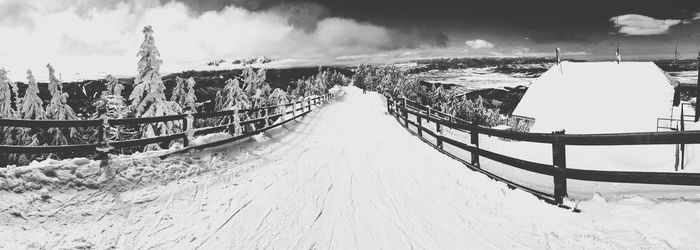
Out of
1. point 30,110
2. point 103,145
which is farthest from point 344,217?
point 30,110

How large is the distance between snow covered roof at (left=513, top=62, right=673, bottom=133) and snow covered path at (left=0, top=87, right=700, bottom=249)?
2442cm

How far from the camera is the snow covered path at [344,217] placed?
12.6 ft

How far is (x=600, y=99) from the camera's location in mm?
29250

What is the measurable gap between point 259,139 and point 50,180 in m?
6.52

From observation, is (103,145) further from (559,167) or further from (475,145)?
(559,167)

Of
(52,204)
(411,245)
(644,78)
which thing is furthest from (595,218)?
(644,78)

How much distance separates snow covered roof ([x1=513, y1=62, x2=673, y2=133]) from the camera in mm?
26766

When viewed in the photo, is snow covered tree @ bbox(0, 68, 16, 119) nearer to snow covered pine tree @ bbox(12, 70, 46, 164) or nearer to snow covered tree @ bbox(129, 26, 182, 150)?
snow covered pine tree @ bbox(12, 70, 46, 164)

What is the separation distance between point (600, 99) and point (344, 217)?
32236mm

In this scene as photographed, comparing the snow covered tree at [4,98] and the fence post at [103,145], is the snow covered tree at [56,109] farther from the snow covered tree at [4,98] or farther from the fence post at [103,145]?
the fence post at [103,145]

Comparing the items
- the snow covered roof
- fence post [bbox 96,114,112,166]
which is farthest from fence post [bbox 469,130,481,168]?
the snow covered roof

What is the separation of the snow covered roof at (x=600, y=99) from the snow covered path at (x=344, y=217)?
80.1 ft

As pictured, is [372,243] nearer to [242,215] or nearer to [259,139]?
[242,215]

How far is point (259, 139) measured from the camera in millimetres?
11961
